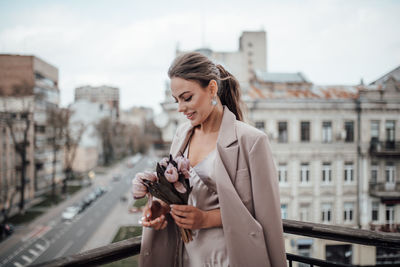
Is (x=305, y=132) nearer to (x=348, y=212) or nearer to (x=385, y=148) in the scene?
(x=385, y=148)

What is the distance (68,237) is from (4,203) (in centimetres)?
298

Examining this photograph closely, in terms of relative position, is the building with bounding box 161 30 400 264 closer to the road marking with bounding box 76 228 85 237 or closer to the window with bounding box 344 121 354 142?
the window with bounding box 344 121 354 142

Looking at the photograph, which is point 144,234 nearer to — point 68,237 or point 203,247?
point 203,247

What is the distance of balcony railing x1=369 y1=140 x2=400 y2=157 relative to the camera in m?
5.89

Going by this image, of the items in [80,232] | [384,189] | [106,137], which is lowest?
[80,232]

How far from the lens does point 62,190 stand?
34.8 ft

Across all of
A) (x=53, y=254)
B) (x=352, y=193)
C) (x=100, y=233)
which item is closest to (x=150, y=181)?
(x=352, y=193)

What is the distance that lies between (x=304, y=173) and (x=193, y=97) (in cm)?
623

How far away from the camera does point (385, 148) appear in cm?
600

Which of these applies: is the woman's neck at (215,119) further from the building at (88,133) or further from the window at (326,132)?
the building at (88,133)

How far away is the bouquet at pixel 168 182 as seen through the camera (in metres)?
A: 0.69

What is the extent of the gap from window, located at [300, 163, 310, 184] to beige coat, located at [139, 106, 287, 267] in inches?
239

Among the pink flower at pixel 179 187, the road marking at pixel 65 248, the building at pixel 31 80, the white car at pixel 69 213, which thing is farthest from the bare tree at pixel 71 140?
the pink flower at pixel 179 187

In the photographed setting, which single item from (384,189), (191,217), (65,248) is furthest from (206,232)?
(65,248)
